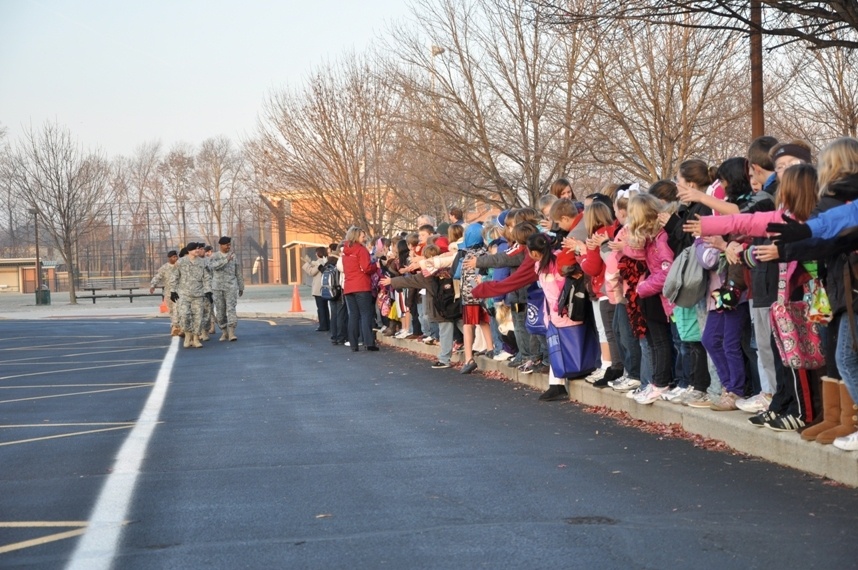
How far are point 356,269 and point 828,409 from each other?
12.6 m

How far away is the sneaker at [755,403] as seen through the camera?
8.12m

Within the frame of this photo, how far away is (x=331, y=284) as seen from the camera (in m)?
21.6

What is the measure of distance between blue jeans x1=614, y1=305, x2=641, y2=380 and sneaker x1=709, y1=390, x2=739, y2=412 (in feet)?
5.13

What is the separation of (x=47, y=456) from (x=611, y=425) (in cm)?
438

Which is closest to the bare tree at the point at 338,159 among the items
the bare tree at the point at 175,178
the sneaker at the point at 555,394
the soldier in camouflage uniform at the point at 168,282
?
the soldier in camouflage uniform at the point at 168,282

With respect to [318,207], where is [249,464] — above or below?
below

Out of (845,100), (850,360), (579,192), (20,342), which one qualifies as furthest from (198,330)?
(850,360)

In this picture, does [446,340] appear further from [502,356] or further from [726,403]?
[726,403]

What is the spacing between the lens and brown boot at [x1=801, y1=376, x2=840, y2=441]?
6.90m

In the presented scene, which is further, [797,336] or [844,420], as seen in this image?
[797,336]

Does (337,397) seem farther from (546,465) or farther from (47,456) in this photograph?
(546,465)

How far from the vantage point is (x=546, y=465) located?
7449 mm

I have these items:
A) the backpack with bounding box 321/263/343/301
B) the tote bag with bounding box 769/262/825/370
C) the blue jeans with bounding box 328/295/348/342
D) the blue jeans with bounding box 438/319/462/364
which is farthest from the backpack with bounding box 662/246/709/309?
the backpack with bounding box 321/263/343/301

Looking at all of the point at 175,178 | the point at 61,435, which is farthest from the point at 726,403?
the point at 175,178
